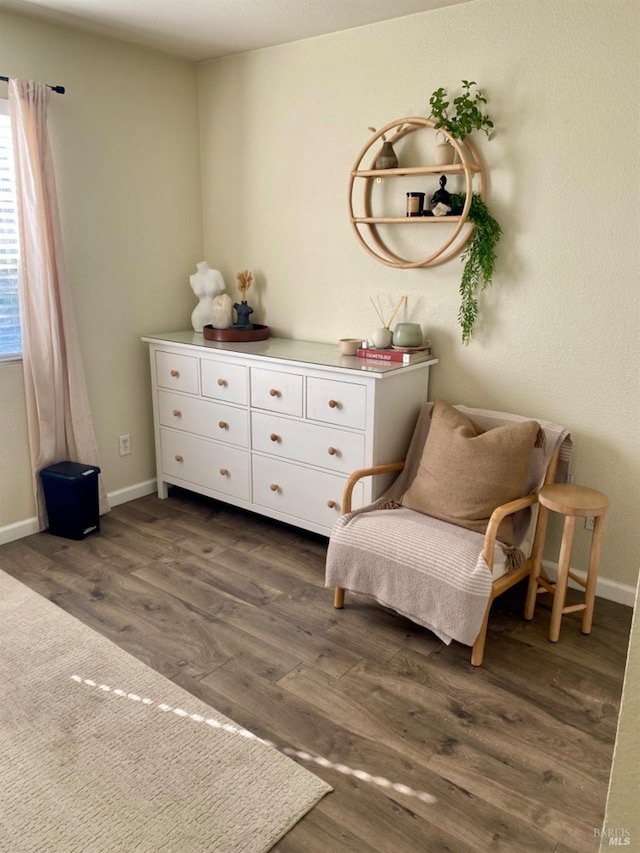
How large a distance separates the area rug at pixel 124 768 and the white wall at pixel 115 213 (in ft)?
4.45

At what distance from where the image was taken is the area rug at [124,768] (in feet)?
5.49

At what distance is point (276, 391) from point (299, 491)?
0.50 m

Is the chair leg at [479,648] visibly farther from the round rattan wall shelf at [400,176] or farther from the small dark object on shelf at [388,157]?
the small dark object on shelf at [388,157]

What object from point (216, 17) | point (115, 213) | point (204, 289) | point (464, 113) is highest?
point (216, 17)

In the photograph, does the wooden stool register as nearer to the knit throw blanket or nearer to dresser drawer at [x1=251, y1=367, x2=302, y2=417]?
the knit throw blanket

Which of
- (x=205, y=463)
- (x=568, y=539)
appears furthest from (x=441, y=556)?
(x=205, y=463)

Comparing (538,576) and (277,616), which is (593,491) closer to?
(538,576)

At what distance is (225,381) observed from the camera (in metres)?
3.40

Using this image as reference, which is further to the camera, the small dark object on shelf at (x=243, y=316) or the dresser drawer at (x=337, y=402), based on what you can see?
the small dark object on shelf at (x=243, y=316)

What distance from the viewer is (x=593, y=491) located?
255cm

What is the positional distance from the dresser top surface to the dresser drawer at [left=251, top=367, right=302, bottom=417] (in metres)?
0.09

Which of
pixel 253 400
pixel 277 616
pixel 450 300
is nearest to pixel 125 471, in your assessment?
pixel 253 400

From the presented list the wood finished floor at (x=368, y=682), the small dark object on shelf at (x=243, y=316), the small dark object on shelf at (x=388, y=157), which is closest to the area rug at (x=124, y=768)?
the wood finished floor at (x=368, y=682)

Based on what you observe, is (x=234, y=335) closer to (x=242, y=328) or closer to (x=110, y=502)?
(x=242, y=328)
